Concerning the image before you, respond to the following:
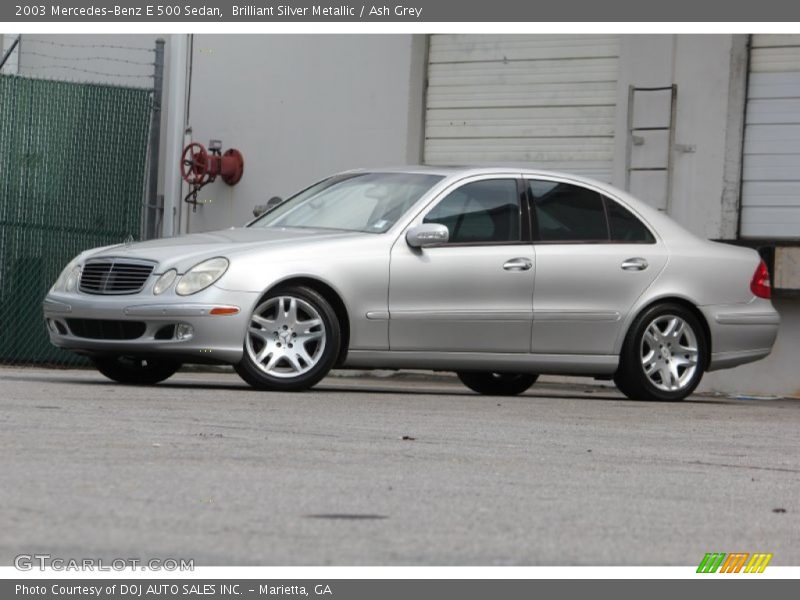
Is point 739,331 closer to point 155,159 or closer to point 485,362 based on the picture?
point 485,362

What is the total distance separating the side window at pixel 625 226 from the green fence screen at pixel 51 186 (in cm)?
688

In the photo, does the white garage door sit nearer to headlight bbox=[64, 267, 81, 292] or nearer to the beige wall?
the beige wall

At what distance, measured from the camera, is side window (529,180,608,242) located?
1191cm

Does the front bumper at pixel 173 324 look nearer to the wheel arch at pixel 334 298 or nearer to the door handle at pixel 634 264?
the wheel arch at pixel 334 298

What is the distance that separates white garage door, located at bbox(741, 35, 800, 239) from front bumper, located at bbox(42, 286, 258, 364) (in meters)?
6.74

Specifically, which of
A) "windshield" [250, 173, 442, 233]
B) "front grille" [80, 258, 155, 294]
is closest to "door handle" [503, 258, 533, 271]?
"windshield" [250, 173, 442, 233]

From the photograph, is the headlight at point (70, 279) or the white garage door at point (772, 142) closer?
the headlight at point (70, 279)

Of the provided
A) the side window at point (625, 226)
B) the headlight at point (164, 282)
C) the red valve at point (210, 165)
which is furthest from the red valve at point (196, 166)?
the headlight at point (164, 282)

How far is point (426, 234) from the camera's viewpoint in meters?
11.1

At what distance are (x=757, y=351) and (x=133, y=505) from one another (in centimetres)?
792

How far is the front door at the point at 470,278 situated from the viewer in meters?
11.2

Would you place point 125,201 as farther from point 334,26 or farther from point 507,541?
point 507,541

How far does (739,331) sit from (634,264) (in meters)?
0.99
